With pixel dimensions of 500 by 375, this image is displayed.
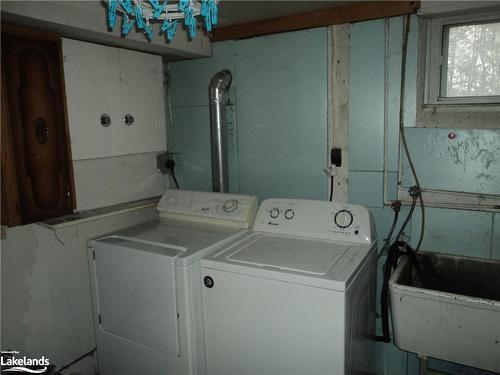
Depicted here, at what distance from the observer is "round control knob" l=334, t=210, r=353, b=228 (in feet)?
6.34

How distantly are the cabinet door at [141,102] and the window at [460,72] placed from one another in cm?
154

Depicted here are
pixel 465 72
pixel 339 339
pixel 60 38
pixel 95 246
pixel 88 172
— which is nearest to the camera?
pixel 339 339

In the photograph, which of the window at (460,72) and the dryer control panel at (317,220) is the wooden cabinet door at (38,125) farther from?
the window at (460,72)

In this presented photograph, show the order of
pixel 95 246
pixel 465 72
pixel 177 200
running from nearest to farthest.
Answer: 1. pixel 465 72
2. pixel 95 246
3. pixel 177 200

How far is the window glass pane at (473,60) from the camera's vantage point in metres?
1.84

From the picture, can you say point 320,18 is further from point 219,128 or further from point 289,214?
point 289,214

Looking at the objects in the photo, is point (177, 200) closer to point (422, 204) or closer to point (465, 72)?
point (422, 204)

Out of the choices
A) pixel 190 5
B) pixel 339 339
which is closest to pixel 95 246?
pixel 339 339

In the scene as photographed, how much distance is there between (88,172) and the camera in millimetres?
2195

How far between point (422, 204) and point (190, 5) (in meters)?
1.57

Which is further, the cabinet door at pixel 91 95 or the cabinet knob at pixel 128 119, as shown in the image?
the cabinet knob at pixel 128 119

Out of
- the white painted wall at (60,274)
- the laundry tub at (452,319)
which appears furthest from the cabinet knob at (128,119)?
the laundry tub at (452,319)

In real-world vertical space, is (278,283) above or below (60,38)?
below
